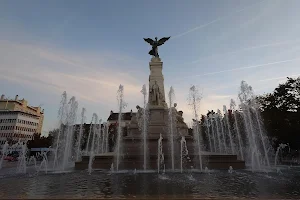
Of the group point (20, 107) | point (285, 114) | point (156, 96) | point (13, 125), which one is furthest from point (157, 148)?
point (20, 107)

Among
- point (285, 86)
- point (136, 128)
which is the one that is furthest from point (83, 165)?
point (285, 86)

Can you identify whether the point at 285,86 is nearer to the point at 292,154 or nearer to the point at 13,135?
the point at 292,154

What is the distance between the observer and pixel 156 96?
954 inches

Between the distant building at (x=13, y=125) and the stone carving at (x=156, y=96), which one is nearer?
the stone carving at (x=156, y=96)

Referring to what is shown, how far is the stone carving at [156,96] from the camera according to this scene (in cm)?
2394

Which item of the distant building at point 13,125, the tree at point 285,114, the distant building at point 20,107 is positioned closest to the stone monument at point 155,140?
the tree at point 285,114

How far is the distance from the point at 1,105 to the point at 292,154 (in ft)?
304

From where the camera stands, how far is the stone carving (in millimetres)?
23938

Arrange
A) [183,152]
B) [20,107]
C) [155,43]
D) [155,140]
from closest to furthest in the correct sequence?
[183,152] → [155,140] → [155,43] → [20,107]

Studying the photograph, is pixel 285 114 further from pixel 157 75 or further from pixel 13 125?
pixel 13 125

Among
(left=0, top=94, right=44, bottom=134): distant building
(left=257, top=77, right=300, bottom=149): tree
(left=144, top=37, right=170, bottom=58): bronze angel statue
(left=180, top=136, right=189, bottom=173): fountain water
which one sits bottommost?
(left=180, top=136, right=189, bottom=173): fountain water

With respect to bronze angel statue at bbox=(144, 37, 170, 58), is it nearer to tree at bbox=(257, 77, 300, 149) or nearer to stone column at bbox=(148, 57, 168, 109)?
stone column at bbox=(148, 57, 168, 109)

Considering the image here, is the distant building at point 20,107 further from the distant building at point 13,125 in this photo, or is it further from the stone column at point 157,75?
the stone column at point 157,75

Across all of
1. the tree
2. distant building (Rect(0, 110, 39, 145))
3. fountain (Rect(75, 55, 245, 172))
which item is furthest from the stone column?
distant building (Rect(0, 110, 39, 145))
